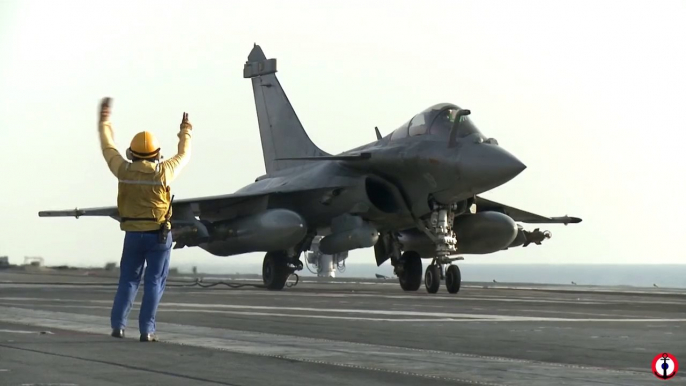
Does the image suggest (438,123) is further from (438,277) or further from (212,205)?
(212,205)

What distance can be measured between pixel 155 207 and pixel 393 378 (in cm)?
303

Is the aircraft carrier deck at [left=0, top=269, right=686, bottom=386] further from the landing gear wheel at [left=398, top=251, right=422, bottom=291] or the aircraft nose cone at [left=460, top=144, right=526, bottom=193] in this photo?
the landing gear wheel at [left=398, top=251, right=422, bottom=291]

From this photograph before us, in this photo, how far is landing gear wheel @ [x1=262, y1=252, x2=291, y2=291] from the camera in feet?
85.6

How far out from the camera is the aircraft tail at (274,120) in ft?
97.2

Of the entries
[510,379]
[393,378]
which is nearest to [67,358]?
[393,378]

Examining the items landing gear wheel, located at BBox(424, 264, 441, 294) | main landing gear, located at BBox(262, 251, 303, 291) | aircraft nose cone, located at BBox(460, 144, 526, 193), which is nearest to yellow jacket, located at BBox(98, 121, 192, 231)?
aircraft nose cone, located at BBox(460, 144, 526, 193)

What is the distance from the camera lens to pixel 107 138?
9.23m

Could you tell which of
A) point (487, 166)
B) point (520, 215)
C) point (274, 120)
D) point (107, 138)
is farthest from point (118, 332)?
point (274, 120)

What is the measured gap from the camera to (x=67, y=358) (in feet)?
24.9

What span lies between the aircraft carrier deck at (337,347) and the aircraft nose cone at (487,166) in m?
6.51

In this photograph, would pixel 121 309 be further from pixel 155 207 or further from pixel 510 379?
pixel 510 379

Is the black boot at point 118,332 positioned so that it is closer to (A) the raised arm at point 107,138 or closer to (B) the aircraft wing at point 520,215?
(A) the raised arm at point 107,138

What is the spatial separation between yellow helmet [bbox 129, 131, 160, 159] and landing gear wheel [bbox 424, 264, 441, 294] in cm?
→ 1450

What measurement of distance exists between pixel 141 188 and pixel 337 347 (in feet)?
6.70
